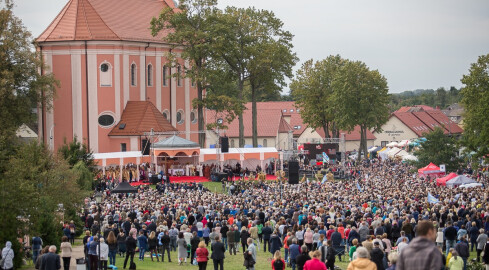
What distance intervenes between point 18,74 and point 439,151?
2924 cm

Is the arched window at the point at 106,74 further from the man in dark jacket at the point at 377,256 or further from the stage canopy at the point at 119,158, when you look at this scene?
the man in dark jacket at the point at 377,256

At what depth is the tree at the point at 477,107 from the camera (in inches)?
1706

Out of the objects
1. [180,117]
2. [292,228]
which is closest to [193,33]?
[180,117]

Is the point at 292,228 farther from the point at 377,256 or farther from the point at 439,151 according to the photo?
the point at 439,151

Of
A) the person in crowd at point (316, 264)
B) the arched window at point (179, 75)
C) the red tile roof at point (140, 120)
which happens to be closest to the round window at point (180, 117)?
the arched window at point (179, 75)

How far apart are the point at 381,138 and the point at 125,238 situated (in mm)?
78076

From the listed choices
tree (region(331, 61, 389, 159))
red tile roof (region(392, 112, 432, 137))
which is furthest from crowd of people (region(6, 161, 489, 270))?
red tile roof (region(392, 112, 432, 137))

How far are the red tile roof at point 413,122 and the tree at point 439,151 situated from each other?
43653 mm

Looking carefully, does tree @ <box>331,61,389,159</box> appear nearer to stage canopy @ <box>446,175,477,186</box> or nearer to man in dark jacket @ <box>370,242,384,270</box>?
stage canopy @ <box>446,175,477,186</box>

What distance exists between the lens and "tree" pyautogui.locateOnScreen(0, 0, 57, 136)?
49969mm

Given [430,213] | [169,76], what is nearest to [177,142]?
[169,76]

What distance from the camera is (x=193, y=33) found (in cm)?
5606

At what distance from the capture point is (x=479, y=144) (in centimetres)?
4497

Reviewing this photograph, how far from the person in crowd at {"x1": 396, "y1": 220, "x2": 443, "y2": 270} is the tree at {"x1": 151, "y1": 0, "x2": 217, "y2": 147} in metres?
49.4
